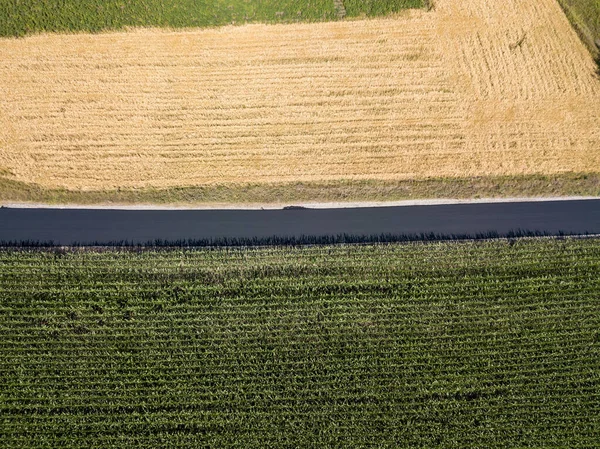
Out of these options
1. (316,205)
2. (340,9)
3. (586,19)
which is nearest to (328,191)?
(316,205)

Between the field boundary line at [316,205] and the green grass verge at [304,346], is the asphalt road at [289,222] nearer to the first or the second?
the field boundary line at [316,205]

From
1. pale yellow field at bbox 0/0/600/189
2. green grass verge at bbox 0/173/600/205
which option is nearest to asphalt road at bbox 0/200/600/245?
green grass verge at bbox 0/173/600/205

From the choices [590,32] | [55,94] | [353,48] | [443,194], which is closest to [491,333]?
[443,194]

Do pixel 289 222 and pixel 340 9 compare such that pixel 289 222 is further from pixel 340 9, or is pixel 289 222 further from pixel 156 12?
pixel 156 12

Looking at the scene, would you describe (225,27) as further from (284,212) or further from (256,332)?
(256,332)

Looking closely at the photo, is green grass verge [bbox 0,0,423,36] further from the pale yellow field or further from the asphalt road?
the asphalt road

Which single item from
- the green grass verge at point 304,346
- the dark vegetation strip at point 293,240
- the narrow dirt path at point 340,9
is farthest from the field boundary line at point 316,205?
the narrow dirt path at point 340,9
